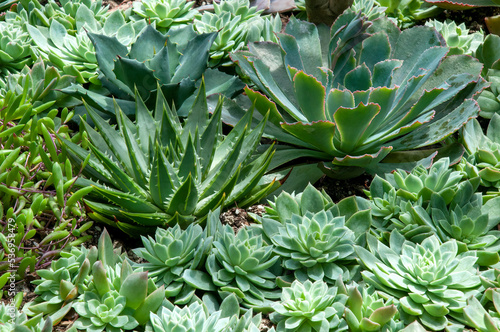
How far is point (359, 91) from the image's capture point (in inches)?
77.7

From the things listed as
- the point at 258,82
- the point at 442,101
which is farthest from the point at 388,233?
the point at 258,82

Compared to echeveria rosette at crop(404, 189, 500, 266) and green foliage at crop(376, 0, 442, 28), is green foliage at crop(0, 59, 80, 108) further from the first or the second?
green foliage at crop(376, 0, 442, 28)

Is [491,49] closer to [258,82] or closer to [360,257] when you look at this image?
[258,82]

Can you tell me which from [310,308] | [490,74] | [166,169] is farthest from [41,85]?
[490,74]

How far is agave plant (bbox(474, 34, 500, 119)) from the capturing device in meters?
2.40

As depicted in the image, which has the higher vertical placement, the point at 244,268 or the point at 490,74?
the point at 244,268

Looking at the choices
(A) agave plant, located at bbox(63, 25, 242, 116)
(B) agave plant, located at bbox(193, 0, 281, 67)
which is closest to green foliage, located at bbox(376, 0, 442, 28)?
(B) agave plant, located at bbox(193, 0, 281, 67)

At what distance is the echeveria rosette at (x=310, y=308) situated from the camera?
147 centimetres

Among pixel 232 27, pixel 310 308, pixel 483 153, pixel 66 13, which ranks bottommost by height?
pixel 483 153

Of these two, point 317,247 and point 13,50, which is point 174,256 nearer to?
point 317,247

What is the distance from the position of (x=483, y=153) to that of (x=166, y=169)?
1291 millimetres

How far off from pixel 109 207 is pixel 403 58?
1.51 m

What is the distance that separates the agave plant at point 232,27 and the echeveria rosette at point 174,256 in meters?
1.28

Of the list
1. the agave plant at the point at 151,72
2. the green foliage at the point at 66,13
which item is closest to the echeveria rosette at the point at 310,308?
the agave plant at the point at 151,72
